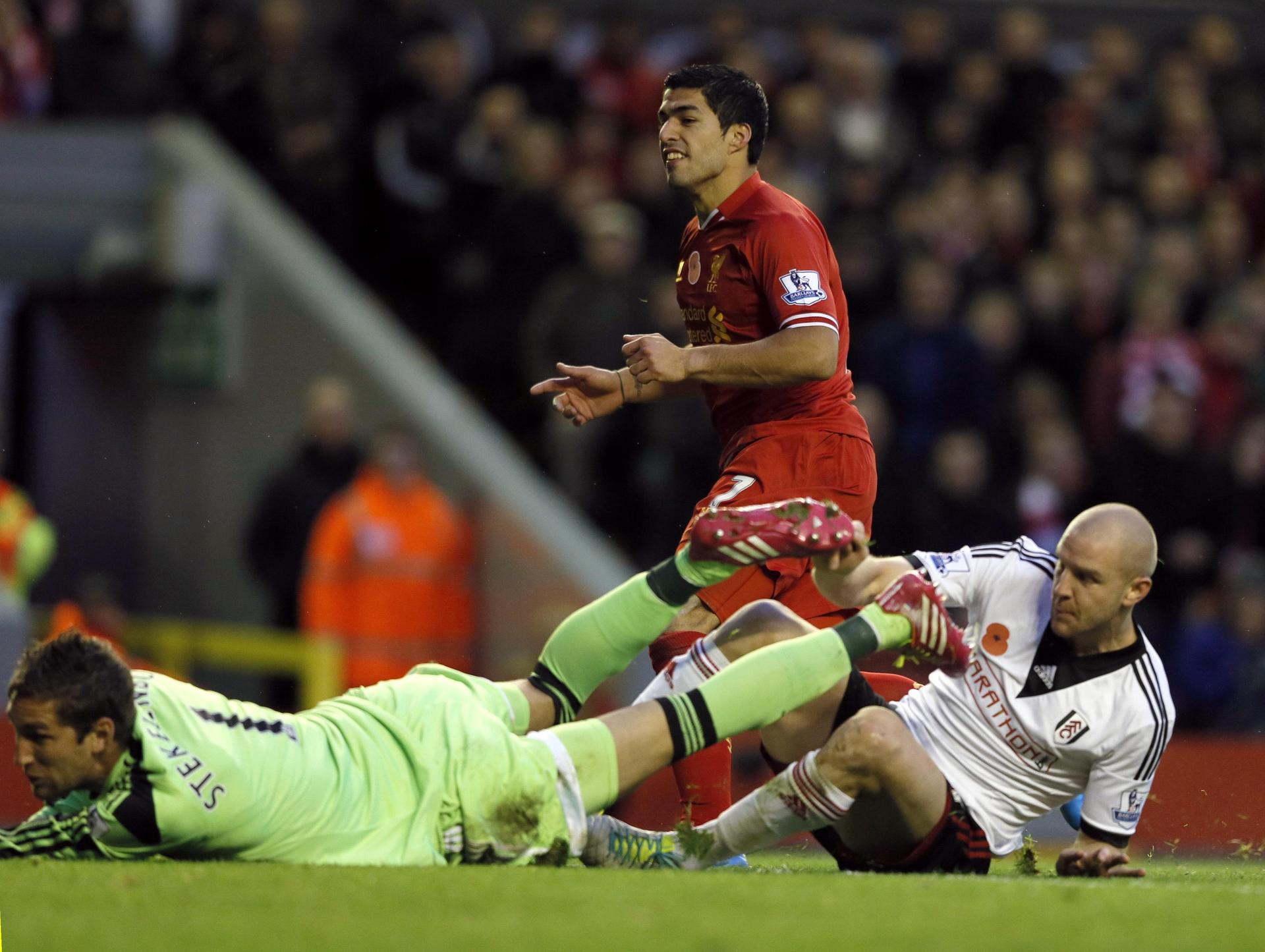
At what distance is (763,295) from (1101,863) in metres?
1.85

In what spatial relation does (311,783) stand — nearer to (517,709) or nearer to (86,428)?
(517,709)

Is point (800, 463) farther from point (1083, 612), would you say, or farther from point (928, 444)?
point (928, 444)

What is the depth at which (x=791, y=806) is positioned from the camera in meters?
5.37

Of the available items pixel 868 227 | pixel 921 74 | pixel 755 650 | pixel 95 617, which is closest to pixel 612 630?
pixel 755 650

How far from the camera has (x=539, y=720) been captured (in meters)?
5.58

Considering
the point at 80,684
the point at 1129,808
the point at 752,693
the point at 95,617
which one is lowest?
the point at 95,617

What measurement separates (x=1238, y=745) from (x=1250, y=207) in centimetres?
482

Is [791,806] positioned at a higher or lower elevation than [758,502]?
lower

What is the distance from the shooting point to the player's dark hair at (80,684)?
476 cm

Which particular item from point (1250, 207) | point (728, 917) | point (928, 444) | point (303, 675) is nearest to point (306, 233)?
point (303, 675)

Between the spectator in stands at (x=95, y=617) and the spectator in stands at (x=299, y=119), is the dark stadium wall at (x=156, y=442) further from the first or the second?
the spectator in stands at (x=95, y=617)

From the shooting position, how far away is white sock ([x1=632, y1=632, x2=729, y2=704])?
5.65 meters

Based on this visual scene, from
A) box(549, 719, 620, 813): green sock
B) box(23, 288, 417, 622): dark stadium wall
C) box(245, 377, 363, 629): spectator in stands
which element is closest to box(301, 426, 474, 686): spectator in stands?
box(245, 377, 363, 629): spectator in stands

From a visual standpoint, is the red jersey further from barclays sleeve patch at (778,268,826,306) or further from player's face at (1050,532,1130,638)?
player's face at (1050,532,1130,638)
